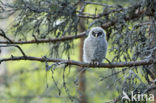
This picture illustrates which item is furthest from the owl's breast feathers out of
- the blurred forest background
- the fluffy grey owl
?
the blurred forest background

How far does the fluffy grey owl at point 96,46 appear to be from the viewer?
4543mm

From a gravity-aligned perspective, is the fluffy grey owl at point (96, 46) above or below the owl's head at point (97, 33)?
below

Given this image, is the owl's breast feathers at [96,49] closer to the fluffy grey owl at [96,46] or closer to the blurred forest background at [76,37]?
the fluffy grey owl at [96,46]

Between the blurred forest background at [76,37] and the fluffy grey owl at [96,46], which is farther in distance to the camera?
the fluffy grey owl at [96,46]

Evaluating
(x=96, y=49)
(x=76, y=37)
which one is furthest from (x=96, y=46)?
(x=76, y=37)

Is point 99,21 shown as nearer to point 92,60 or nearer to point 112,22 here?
point 112,22

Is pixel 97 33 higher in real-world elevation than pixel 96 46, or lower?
higher

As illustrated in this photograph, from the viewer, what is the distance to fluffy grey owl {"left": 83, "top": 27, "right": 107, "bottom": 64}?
454 centimetres

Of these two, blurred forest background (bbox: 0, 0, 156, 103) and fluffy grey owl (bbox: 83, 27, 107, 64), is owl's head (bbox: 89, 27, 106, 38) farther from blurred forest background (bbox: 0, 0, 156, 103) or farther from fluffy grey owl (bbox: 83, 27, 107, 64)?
blurred forest background (bbox: 0, 0, 156, 103)

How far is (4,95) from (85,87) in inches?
107

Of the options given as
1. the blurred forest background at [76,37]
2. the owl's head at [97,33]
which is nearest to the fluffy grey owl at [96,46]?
the owl's head at [97,33]

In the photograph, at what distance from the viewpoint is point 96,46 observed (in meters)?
4.55

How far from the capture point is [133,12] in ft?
14.9

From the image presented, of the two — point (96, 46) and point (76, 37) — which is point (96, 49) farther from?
point (76, 37)
